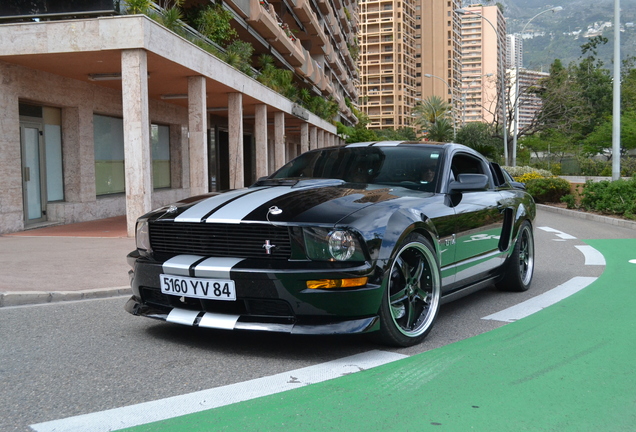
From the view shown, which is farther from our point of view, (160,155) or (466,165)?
(160,155)

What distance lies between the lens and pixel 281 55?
33875mm

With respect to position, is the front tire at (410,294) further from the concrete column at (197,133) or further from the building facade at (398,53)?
the building facade at (398,53)

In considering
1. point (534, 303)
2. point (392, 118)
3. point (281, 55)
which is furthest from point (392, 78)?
point (534, 303)

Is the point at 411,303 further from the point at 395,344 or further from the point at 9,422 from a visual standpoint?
the point at 9,422

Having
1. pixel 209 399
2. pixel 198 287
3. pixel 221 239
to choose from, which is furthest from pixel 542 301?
pixel 209 399

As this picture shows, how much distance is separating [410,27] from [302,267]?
149m

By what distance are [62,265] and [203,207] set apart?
501cm

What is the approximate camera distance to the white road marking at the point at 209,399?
9.80 feet

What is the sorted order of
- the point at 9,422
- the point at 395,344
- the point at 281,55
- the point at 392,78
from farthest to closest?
the point at 392,78
the point at 281,55
the point at 395,344
the point at 9,422

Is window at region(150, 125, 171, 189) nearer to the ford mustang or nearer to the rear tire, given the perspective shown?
the rear tire

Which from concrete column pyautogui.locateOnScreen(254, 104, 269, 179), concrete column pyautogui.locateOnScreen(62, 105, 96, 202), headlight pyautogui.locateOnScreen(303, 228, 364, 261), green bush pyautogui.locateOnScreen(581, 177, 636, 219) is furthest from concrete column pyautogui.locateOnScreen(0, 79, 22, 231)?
green bush pyautogui.locateOnScreen(581, 177, 636, 219)

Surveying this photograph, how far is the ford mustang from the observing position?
3.88 metres

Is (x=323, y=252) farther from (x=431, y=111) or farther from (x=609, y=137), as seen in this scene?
(x=431, y=111)

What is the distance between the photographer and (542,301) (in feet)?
19.8
